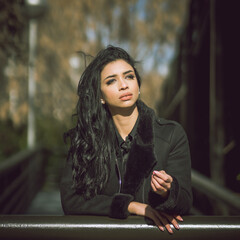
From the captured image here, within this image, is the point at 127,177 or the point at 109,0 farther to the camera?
the point at 109,0

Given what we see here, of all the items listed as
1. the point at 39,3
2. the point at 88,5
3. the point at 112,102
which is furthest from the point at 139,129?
the point at 88,5

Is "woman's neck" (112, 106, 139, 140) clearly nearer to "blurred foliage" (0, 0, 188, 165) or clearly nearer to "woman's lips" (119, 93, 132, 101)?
"woman's lips" (119, 93, 132, 101)

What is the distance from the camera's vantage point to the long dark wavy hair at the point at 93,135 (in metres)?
1.83

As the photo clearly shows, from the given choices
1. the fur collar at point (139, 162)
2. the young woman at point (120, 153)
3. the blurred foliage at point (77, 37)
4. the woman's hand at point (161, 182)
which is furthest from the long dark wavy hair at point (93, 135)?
the blurred foliage at point (77, 37)

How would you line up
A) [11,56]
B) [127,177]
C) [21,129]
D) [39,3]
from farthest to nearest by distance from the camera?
[21,129] → [39,3] → [11,56] → [127,177]

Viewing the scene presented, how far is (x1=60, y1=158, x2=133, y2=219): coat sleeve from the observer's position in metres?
1.62

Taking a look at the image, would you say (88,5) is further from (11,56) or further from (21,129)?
(11,56)

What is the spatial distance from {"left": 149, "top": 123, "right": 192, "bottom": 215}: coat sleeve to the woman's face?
10.7 inches

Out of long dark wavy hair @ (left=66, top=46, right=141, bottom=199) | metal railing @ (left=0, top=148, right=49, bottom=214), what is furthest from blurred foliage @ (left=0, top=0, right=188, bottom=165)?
long dark wavy hair @ (left=66, top=46, right=141, bottom=199)

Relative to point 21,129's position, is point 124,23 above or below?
above

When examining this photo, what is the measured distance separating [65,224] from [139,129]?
2.02ft

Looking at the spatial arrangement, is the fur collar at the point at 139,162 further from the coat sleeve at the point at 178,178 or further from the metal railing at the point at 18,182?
the metal railing at the point at 18,182

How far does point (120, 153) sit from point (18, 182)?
451 centimetres

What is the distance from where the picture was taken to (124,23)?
18.7m
